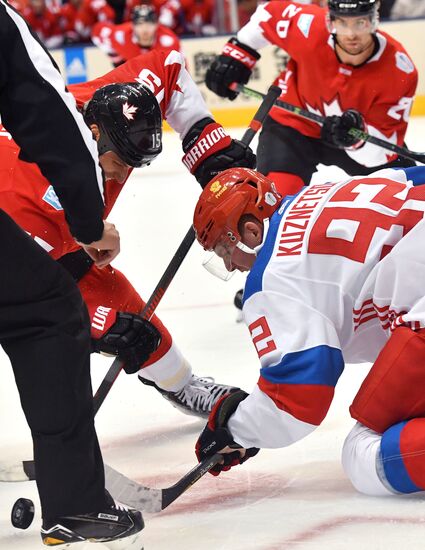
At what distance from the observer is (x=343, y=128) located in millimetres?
4172

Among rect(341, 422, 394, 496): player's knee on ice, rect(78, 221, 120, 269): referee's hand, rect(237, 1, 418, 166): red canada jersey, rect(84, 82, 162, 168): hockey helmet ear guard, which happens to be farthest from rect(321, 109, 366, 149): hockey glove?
rect(78, 221, 120, 269): referee's hand

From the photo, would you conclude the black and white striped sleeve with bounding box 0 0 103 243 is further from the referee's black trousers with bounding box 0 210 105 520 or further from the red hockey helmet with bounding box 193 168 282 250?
the red hockey helmet with bounding box 193 168 282 250

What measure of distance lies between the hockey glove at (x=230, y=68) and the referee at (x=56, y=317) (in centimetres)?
228

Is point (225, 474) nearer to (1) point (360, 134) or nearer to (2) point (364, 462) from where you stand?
(2) point (364, 462)

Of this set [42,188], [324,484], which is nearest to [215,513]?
[324,484]

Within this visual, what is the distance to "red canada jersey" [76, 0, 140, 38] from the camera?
9.53 m

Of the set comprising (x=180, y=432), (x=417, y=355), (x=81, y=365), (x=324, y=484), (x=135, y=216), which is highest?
(x=81, y=365)

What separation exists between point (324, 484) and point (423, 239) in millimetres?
591

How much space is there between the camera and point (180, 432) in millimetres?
3145

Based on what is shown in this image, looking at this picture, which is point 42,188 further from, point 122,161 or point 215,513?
point 215,513

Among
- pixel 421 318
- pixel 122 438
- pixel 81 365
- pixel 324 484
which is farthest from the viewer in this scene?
pixel 122 438

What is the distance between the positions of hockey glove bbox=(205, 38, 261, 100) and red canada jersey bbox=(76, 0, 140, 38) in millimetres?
5369

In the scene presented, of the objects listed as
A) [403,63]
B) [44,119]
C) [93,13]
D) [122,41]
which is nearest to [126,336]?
[44,119]

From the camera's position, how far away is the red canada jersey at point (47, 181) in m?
2.80
